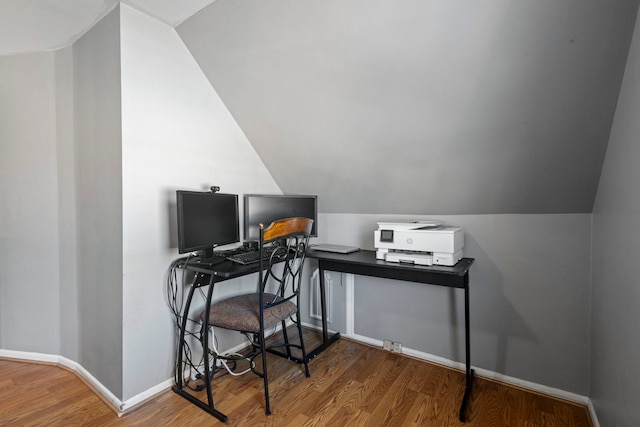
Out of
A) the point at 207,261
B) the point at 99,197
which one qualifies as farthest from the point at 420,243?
the point at 99,197

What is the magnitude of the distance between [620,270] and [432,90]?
3.99ft

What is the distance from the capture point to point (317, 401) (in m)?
1.98

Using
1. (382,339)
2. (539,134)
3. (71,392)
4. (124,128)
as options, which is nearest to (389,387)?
(382,339)

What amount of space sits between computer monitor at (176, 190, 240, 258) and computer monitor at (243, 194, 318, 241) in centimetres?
11

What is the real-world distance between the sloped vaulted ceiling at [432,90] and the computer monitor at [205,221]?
0.71 m

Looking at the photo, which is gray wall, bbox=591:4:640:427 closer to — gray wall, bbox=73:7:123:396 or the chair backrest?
the chair backrest

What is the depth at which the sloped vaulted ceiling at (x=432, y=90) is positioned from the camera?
4.55 feet

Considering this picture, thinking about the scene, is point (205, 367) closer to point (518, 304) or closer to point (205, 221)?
point (205, 221)

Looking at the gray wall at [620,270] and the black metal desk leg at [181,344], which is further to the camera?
the black metal desk leg at [181,344]

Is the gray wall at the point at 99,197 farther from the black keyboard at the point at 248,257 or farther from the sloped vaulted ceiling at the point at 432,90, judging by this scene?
the black keyboard at the point at 248,257

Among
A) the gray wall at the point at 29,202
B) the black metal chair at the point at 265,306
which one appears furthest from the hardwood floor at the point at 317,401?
the gray wall at the point at 29,202

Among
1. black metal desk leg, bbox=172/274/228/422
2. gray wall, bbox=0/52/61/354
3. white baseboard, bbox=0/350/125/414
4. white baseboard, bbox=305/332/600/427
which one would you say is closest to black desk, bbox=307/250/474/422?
white baseboard, bbox=305/332/600/427

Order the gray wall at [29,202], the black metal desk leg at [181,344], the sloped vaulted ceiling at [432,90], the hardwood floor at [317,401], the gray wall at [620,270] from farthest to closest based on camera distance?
the gray wall at [29,202] < the black metal desk leg at [181,344] < the hardwood floor at [317,401] < the sloped vaulted ceiling at [432,90] < the gray wall at [620,270]

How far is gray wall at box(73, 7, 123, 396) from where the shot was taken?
188cm
